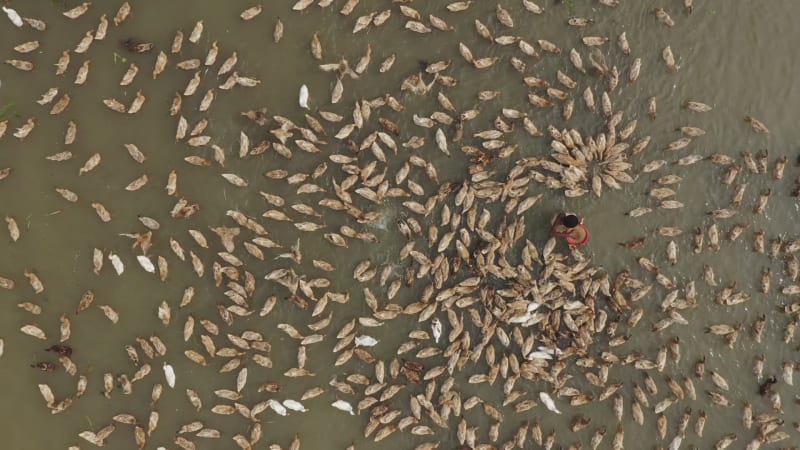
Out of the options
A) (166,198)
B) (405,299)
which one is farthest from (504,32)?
(166,198)

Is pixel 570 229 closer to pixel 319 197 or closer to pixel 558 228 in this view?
pixel 558 228

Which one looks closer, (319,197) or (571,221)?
(571,221)

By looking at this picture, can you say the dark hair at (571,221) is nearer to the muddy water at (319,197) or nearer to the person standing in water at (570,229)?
the person standing in water at (570,229)

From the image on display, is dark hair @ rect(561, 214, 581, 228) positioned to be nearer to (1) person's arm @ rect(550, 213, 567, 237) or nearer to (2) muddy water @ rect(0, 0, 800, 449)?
(1) person's arm @ rect(550, 213, 567, 237)

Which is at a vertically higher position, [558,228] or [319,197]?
[319,197]

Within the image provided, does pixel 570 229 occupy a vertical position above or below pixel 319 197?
below

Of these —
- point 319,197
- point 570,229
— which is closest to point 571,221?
point 570,229
